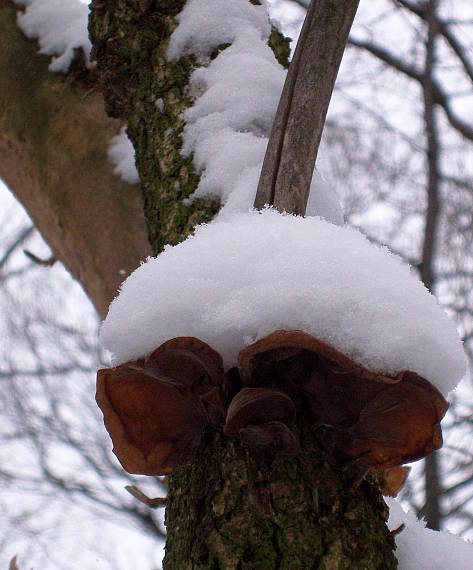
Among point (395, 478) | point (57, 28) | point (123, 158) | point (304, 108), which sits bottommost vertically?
point (395, 478)

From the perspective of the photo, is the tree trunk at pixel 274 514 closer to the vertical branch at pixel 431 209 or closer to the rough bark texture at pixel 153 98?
the rough bark texture at pixel 153 98

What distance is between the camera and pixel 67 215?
1647mm

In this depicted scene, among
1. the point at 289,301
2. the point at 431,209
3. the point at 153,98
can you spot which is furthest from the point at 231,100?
the point at 431,209

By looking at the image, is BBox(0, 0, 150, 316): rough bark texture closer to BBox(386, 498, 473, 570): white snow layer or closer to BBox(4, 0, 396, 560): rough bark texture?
BBox(4, 0, 396, 560): rough bark texture

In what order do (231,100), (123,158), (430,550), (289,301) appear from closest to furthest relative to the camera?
1. (289,301)
2. (430,550)
3. (231,100)
4. (123,158)

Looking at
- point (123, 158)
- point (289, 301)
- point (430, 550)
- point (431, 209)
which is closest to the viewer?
point (289, 301)

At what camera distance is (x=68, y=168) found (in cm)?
165

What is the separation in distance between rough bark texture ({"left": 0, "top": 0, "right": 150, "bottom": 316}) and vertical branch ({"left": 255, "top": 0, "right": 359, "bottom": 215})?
2.22 ft

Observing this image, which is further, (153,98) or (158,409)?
(153,98)

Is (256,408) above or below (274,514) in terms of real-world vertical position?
above

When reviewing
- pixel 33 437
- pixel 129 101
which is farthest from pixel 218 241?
pixel 33 437

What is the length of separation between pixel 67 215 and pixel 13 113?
0.36 m

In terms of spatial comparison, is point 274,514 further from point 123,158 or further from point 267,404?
point 123,158

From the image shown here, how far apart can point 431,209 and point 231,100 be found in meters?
0.87
